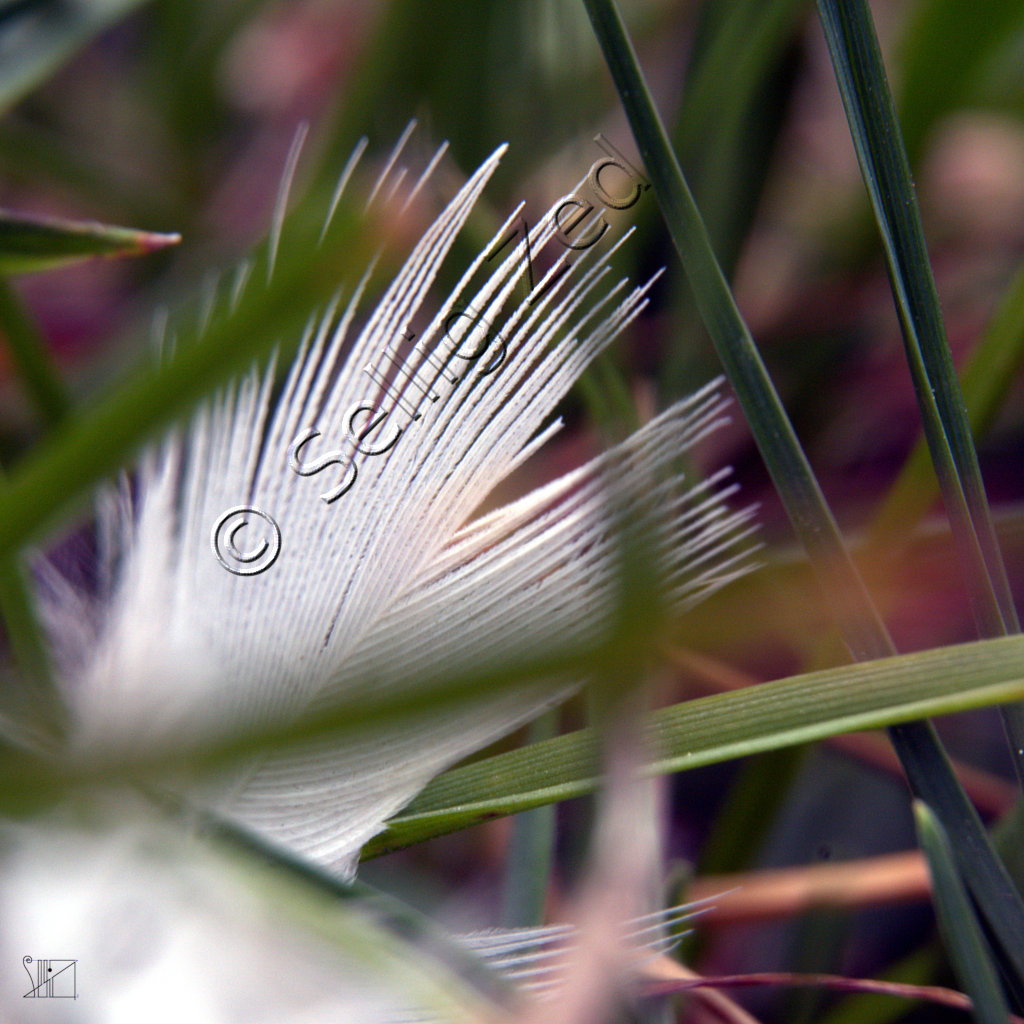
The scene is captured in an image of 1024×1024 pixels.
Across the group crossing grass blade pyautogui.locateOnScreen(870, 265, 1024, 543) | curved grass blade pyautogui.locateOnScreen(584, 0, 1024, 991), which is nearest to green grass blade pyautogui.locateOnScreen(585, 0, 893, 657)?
curved grass blade pyautogui.locateOnScreen(584, 0, 1024, 991)

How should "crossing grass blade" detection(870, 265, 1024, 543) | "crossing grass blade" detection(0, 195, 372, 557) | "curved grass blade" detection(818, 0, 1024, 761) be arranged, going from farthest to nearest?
"crossing grass blade" detection(870, 265, 1024, 543) → "curved grass blade" detection(818, 0, 1024, 761) → "crossing grass blade" detection(0, 195, 372, 557)

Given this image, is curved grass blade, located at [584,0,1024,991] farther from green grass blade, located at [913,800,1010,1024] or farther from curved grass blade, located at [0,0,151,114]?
curved grass blade, located at [0,0,151,114]

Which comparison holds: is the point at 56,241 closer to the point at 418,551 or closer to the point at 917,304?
the point at 418,551

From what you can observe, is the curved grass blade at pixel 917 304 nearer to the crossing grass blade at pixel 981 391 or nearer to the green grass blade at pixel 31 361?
the crossing grass blade at pixel 981 391

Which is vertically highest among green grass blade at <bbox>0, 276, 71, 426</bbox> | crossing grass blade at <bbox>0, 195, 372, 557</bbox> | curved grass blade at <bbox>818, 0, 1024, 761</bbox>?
green grass blade at <bbox>0, 276, 71, 426</bbox>
